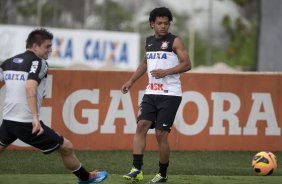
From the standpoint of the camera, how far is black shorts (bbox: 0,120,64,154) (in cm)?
962

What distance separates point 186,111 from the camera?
1502 centimetres

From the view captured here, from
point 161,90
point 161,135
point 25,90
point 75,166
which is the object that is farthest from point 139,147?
point 25,90

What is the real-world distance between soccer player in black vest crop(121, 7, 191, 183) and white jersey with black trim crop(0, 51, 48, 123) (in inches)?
71.8

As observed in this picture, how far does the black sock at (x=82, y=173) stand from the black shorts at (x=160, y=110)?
128 cm

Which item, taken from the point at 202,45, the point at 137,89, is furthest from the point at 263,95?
the point at 202,45

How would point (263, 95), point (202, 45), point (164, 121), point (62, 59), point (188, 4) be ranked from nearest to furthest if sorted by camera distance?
point (164, 121) < point (263, 95) < point (62, 59) < point (202, 45) < point (188, 4)

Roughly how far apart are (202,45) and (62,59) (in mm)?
16476

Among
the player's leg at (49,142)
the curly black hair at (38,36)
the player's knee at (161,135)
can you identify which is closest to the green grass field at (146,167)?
the player's knee at (161,135)

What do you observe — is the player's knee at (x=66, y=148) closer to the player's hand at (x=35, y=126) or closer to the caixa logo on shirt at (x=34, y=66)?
the player's hand at (x=35, y=126)

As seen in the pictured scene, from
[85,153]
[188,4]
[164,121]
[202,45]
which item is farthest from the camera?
[188,4]

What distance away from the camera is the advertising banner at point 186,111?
14.7 metres

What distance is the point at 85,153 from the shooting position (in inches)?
566

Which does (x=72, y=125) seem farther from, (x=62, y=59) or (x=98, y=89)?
(x=62, y=59)

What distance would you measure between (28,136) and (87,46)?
28338mm
